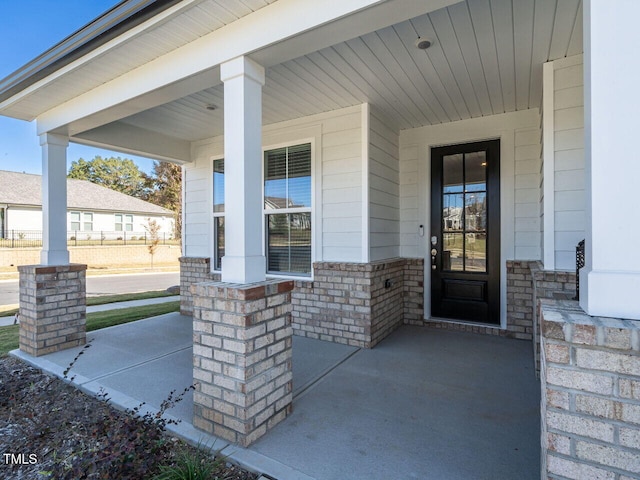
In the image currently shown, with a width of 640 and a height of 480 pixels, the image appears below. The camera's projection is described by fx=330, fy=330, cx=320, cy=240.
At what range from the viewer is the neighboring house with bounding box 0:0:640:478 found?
1.24 metres

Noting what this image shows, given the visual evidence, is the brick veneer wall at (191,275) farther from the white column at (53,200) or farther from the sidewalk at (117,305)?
the sidewalk at (117,305)

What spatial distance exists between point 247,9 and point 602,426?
2841 millimetres

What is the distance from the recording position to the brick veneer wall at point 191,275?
17.7ft

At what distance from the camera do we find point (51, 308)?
372cm

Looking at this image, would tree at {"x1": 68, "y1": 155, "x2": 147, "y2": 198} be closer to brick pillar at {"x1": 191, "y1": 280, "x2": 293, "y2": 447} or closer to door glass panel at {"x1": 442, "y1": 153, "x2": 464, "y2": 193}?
door glass panel at {"x1": 442, "y1": 153, "x2": 464, "y2": 193}

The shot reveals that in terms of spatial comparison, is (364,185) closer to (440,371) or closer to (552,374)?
(440,371)

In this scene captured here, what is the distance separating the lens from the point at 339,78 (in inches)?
131

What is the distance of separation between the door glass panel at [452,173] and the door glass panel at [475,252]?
686mm

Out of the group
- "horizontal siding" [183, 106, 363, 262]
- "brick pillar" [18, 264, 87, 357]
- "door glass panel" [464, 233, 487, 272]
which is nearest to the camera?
"brick pillar" [18, 264, 87, 357]

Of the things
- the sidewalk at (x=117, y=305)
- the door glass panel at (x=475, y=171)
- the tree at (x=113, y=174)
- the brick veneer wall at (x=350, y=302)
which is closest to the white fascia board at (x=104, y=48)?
the brick veneer wall at (x=350, y=302)

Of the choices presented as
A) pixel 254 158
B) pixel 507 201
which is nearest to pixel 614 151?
pixel 254 158

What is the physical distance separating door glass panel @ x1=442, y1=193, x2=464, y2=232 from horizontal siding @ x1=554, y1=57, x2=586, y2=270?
1619mm

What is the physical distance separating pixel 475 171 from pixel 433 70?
6.00ft

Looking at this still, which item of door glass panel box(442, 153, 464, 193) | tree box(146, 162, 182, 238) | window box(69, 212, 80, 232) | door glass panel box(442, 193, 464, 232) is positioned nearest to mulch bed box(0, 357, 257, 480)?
door glass panel box(442, 193, 464, 232)
